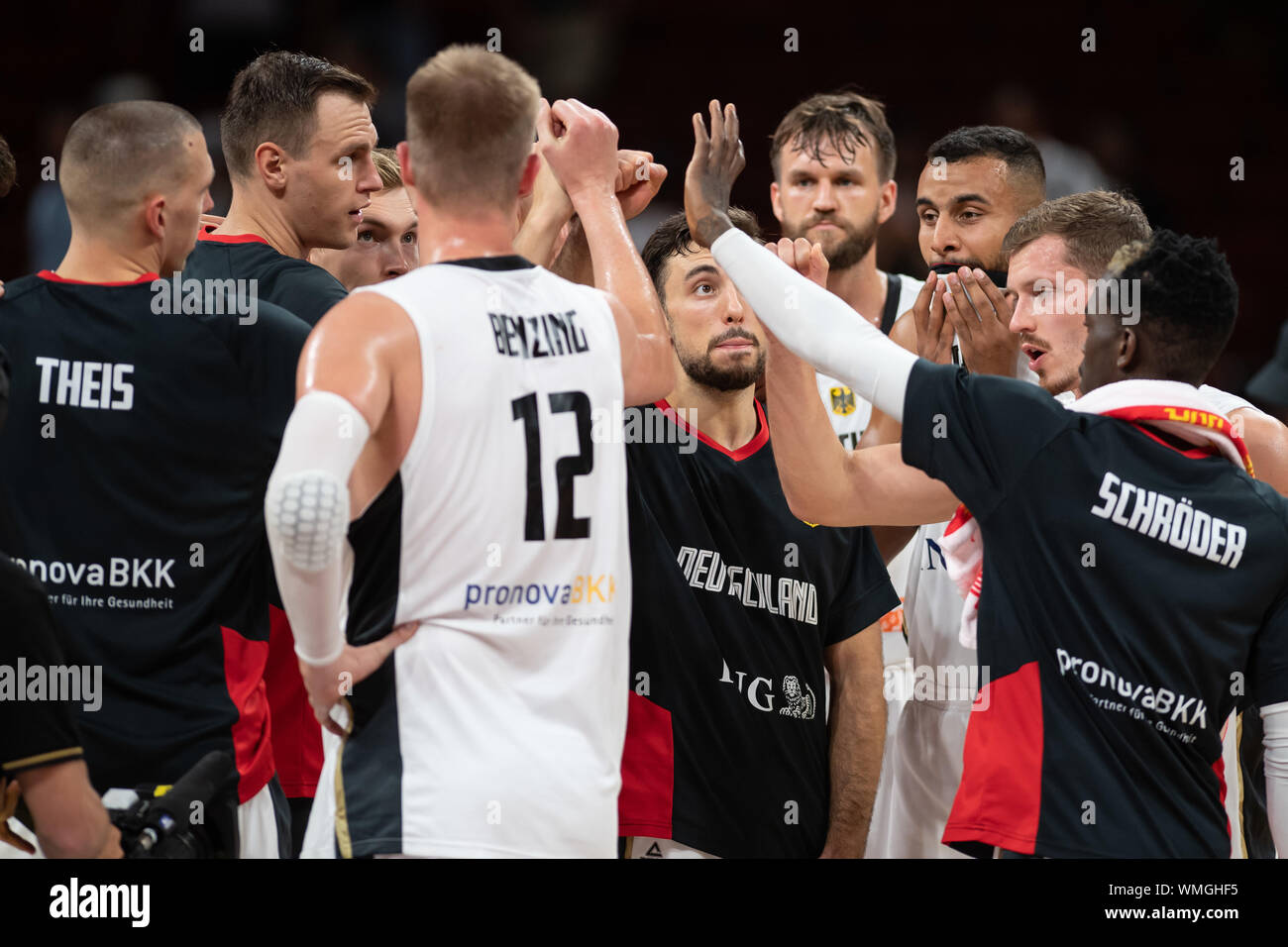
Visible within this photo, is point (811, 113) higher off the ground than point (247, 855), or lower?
higher

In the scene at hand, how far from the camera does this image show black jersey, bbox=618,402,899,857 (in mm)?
3729

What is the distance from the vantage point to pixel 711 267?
421cm

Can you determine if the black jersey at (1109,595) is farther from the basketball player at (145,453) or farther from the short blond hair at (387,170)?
the short blond hair at (387,170)

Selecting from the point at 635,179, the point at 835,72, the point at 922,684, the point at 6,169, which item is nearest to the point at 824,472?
the point at 635,179

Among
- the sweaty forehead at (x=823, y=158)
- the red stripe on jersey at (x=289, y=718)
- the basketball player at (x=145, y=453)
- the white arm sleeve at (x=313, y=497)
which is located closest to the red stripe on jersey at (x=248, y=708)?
the basketball player at (x=145, y=453)

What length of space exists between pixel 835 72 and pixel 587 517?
24.3 ft

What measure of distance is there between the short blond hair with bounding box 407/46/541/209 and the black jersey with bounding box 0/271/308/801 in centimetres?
82

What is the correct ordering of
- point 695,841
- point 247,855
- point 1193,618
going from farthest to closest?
point 695,841, point 247,855, point 1193,618

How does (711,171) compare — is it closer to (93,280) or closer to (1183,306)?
(1183,306)

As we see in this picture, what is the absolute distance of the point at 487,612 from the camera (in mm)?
2635
